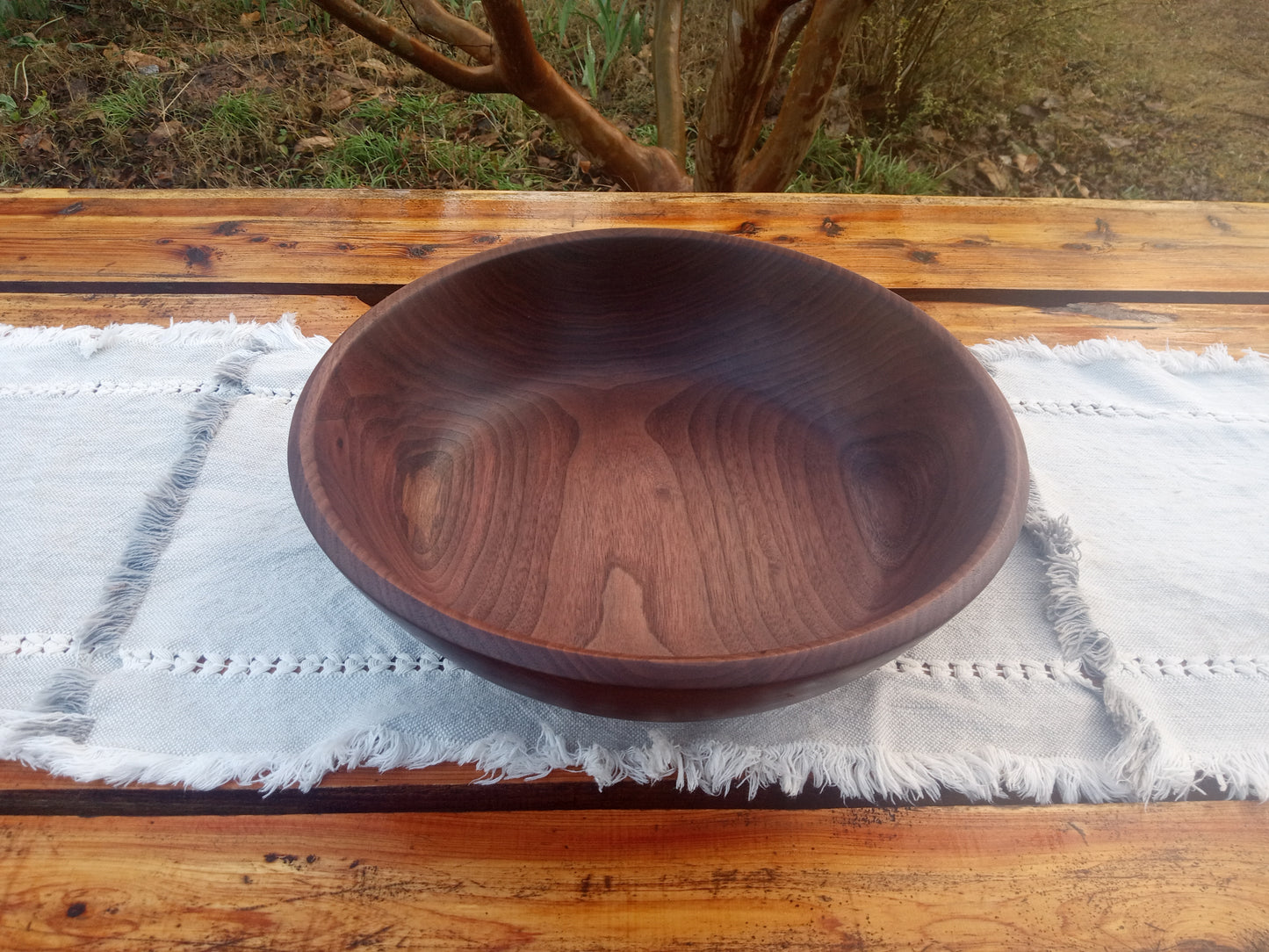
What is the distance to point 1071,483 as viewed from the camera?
0.60 metres

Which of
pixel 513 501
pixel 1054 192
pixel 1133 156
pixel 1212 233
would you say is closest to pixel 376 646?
pixel 513 501

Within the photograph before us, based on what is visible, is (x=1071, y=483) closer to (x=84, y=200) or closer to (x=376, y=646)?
(x=376, y=646)

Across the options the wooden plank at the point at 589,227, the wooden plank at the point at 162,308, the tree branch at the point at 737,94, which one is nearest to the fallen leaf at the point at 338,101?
the tree branch at the point at 737,94

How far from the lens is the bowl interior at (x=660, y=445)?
18.6 inches

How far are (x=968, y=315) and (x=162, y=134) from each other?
1630 mm

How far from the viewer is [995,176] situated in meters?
1.71

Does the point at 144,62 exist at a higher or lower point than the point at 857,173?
lower

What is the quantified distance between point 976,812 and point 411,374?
420 millimetres

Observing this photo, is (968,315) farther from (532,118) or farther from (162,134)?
(162,134)

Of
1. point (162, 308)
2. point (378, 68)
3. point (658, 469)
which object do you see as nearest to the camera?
point (658, 469)

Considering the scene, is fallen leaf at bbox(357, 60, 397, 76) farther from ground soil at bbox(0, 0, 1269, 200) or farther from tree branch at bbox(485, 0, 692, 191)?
tree branch at bbox(485, 0, 692, 191)

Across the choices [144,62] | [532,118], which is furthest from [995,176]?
[144,62]

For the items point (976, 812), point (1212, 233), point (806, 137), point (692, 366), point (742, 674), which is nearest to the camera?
point (742, 674)

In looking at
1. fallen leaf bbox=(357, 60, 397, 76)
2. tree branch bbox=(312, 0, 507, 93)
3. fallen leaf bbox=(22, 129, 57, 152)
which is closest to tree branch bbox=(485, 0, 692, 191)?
tree branch bbox=(312, 0, 507, 93)
